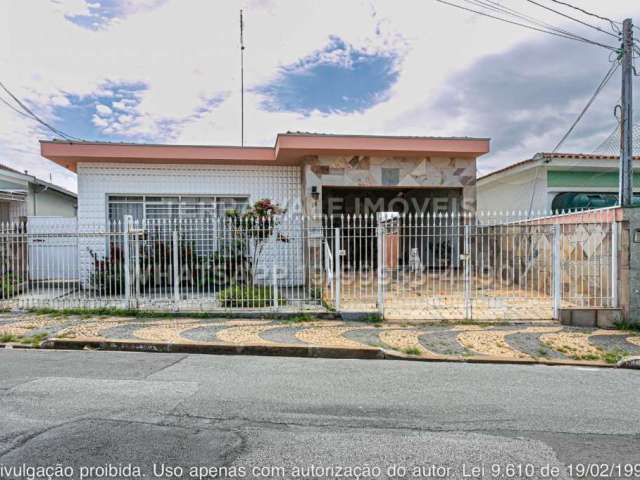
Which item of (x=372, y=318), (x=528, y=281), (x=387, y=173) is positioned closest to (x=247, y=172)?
(x=387, y=173)

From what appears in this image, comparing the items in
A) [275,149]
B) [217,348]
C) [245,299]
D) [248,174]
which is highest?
[275,149]

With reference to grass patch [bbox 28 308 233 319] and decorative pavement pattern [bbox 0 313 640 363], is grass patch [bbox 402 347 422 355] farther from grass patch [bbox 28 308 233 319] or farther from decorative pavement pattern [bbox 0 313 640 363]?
grass patch [bbox 28 308 233 319]

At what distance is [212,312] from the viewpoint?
26.7 feet

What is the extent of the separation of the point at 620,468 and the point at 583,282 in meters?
6.03

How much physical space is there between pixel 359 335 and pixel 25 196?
41.9ft

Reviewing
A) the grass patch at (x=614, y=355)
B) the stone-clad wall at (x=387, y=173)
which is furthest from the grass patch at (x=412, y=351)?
the stone-clad wall at (x=387, y=173)

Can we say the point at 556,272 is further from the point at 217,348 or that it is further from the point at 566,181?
the point at 566,181

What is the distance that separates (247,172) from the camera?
1184 centimetres

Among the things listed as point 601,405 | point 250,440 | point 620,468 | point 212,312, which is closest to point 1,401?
point 250,440

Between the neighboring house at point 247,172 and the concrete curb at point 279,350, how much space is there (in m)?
5.21

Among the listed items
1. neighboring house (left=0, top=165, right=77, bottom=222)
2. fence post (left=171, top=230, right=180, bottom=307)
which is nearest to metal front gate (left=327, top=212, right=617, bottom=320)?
fence post (left=171, top=230, right=180, bottom=307)

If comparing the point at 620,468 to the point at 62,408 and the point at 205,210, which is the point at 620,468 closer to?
the point at 62,408

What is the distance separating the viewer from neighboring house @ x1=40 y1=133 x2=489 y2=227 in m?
10.7

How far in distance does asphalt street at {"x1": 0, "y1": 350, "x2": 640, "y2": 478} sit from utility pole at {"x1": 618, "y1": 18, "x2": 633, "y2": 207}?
3.69 metres
